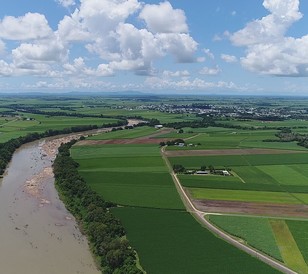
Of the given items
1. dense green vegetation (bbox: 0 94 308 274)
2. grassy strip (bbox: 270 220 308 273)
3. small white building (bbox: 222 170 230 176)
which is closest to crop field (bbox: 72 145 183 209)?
dense green vegetation (bbox: 0 94 308 274)

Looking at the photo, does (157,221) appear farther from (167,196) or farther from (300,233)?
(300,233)

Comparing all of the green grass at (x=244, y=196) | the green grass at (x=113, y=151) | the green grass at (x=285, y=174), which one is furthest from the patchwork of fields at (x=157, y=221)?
the green grass at (x=285, y=174)

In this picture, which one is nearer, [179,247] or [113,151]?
[179,247]

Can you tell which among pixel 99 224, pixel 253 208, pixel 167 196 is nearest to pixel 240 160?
pixel 167 196

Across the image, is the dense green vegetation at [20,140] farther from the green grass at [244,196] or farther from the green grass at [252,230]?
the green grass at [252,230]

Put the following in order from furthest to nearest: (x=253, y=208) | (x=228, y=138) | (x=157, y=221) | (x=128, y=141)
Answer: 1. (x=228, y=138)
2. (x=128, y=141)
3. (x=253, y=208)
4. (x=157, y=221)

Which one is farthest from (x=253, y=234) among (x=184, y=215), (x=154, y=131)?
(x=154, y=131)

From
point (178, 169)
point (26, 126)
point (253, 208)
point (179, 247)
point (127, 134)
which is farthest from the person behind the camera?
point (26, 126)
